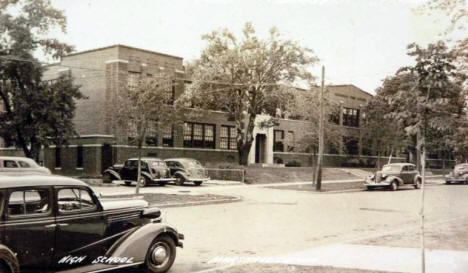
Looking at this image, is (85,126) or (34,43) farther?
(85,126)

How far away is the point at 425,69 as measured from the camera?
8.70 meters

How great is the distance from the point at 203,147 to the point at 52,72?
1429 cm

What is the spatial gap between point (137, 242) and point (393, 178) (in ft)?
82.4

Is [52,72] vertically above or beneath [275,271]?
above

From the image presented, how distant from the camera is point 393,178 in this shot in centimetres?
3027

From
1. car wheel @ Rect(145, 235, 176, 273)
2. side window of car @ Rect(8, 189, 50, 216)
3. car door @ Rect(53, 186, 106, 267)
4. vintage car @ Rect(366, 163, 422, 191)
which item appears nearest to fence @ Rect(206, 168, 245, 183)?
vintage car @ Rect(366, 163, 422, 191)

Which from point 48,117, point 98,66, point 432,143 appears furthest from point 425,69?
point 98,66

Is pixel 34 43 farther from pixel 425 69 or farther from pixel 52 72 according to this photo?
pixel 425 69

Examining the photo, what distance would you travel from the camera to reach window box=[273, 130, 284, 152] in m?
51.8

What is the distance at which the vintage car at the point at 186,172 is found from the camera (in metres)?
31.1

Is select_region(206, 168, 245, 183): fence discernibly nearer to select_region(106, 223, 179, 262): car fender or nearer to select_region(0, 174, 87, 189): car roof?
select_region(106, 223, 179, 262): car fender

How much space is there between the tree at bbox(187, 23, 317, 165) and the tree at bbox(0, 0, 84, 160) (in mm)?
9627

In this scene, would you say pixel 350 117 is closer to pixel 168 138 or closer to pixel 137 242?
pixel 168 138

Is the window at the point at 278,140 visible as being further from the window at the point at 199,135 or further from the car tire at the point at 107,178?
the car tire at the point at 107,178
